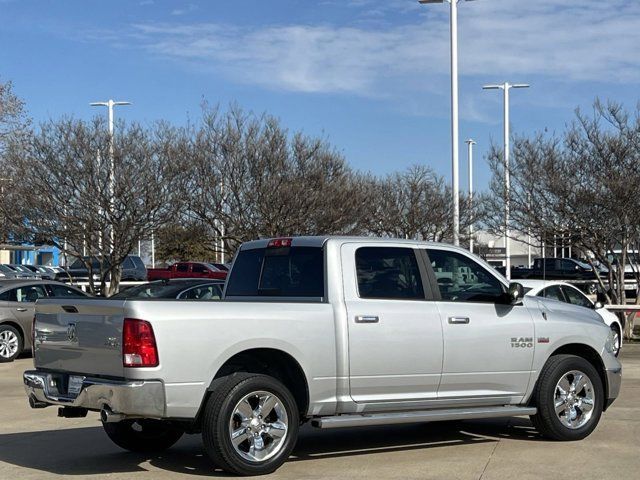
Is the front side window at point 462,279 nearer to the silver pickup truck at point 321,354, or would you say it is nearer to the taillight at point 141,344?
the silver pickup truck at point 321,354

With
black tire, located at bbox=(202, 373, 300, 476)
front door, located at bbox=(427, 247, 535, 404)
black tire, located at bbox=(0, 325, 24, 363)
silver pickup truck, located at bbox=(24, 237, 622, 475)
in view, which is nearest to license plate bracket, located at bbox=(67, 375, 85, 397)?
silver pickup truck, located at bbox=(24, 237, 622, 475)

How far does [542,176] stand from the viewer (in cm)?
2347

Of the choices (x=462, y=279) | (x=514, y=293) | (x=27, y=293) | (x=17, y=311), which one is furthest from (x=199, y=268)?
(x=514, y=293)

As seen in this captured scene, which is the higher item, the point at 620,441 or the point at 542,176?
the point at 542,176

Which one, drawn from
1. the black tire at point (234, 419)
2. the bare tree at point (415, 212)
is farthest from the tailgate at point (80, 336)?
the bare tree at point (415, 212)

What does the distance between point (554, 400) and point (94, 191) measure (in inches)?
701

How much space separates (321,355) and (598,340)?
313 centimetres

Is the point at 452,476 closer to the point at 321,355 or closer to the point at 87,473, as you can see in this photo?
the point at 321,355

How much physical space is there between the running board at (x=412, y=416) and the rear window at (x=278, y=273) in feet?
3.54

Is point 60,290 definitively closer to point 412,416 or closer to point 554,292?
point 554,292

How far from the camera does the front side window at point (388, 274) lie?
8.36m

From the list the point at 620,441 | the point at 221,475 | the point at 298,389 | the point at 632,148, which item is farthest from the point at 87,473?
the point at 632,148

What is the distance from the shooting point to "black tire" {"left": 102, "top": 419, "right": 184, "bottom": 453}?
28.7 ft

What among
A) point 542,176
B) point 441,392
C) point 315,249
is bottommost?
point 441,392
